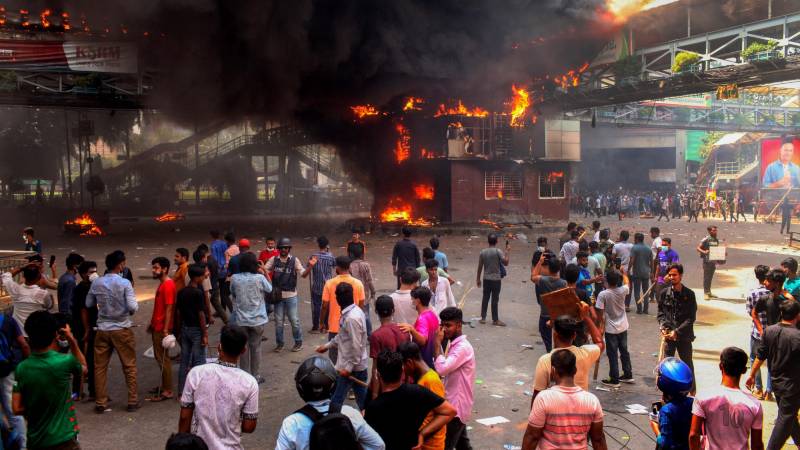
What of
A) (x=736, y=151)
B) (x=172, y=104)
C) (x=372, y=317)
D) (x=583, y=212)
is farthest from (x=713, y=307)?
(x=736, y=151)

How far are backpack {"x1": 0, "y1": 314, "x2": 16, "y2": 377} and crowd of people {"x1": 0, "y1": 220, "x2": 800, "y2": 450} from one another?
1 cm

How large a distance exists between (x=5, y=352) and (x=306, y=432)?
2.89m

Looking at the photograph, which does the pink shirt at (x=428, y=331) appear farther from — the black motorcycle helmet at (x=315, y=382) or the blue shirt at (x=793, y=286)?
the blue shirt at (x=793, y=286)

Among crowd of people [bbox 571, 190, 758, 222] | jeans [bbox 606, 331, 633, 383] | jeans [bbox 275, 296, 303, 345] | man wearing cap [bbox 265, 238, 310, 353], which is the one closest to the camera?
jeans [bbox 606, 331, 633, 383]

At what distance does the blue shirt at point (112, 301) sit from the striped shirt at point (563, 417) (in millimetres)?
4280

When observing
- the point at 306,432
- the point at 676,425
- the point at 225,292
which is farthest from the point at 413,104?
the point at 306,432

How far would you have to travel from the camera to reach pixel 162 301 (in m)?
6.24

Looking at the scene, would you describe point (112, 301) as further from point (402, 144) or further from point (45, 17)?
point (402, 144)

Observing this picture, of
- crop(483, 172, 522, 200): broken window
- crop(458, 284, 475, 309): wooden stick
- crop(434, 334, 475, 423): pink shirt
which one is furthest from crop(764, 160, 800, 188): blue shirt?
crop(434, 334, 475, 423): pink shirt

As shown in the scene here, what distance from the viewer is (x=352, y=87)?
24.0 m

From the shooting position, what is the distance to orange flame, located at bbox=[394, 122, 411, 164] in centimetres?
2630

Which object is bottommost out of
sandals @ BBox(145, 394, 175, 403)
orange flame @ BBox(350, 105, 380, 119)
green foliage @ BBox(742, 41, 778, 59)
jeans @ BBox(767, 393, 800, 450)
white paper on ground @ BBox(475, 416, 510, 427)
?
white paper on ground @ BBox(475, 416, 510, 427)

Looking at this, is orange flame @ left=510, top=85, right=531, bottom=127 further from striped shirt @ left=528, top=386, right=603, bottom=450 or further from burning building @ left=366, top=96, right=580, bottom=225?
striped shirt @ left=528, top=386, right=603, bottom=450

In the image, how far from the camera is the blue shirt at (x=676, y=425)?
3469mm
